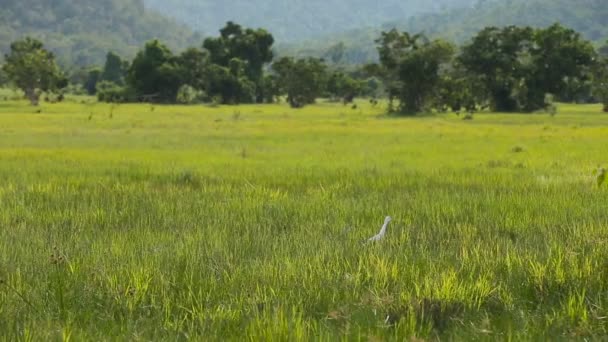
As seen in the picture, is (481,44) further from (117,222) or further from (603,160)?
(117,222)

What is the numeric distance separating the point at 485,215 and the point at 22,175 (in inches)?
285

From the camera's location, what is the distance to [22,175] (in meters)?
9.96

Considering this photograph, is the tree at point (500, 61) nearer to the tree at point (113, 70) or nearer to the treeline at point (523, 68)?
the treeline at point (523, 68)

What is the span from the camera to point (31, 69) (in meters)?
57.2

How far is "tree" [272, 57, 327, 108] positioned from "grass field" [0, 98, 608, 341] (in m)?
59.9

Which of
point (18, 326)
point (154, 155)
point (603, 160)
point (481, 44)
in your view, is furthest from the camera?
point (481, 44)

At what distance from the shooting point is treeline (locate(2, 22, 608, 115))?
148 feet

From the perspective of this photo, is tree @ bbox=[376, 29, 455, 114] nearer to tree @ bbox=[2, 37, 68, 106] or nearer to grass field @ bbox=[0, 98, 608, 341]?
tree @ bbox=[2, 37, 68, 106]

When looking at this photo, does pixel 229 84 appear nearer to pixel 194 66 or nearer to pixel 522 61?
pixel 194 66

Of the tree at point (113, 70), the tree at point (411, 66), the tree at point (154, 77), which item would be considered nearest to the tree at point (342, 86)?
the tree at point (154, 77)

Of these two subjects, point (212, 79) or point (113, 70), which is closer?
point (212, 79)

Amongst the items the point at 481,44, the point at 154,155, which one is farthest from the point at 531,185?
the point at 481,44

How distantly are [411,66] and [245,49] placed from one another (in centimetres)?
4329

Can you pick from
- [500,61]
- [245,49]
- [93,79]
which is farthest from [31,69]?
[93,79]
